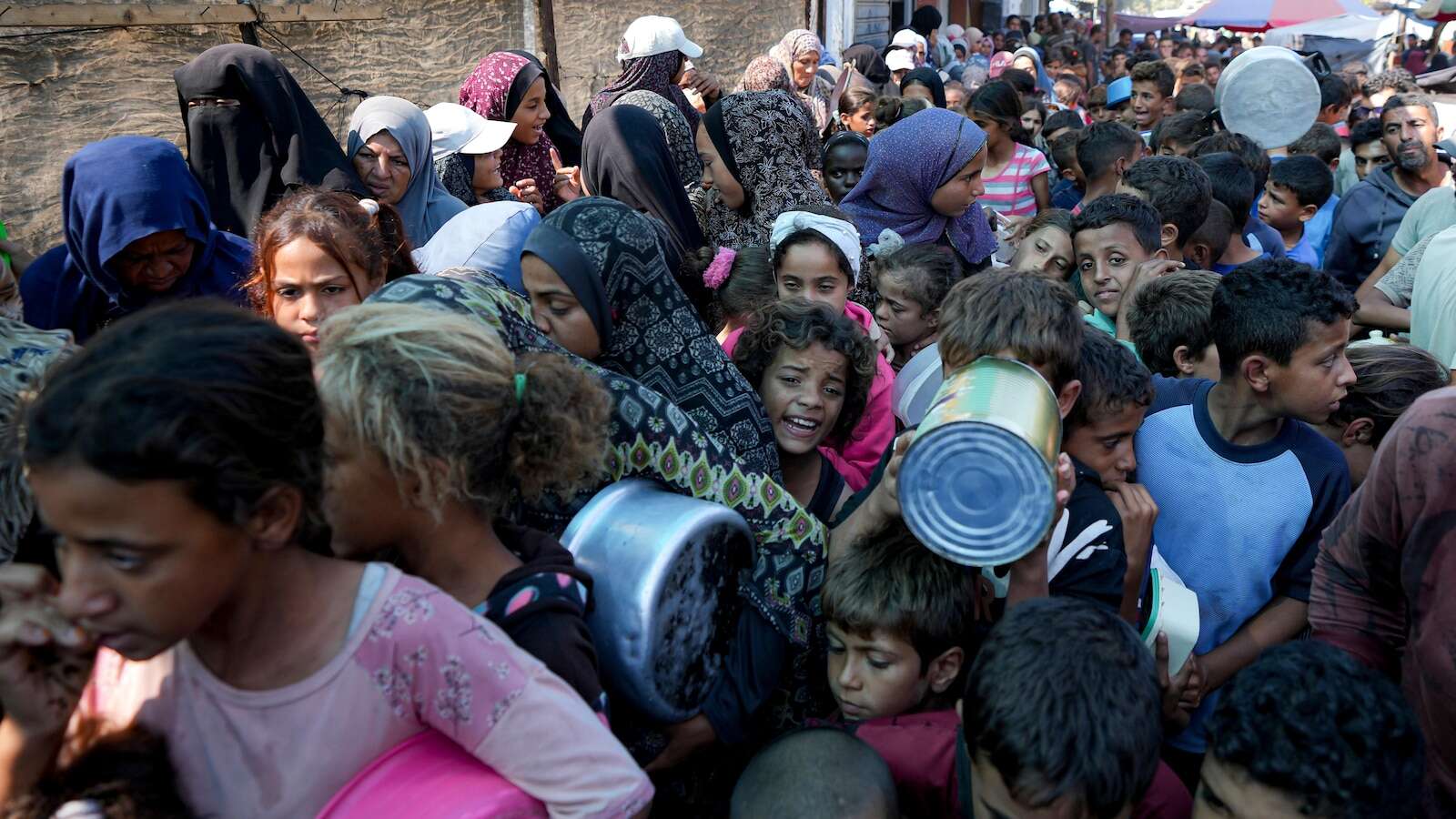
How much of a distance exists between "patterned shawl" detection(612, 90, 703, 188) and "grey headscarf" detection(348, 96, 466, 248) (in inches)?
52.1

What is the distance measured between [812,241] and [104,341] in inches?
110

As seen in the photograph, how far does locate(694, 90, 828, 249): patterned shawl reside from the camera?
15.1 ft

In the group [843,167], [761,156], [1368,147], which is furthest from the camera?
[1368,147]

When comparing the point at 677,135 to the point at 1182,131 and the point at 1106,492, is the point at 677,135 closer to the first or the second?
the point at 1182,131

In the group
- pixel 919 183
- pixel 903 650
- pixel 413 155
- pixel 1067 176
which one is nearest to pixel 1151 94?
pixel 1067 176

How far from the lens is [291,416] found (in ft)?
4.15

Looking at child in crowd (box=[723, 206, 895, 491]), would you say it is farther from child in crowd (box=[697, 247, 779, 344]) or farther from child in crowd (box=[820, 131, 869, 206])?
child in crowd (box=[820, 131, 869, 206])

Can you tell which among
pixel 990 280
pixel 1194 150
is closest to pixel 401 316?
pixel 990 280

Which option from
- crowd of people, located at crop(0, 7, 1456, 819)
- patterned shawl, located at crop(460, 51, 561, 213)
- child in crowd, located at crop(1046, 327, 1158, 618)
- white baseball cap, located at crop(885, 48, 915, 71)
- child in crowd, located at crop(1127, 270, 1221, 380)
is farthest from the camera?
white baseball cap, located at crop(885, 48, 915, 71)

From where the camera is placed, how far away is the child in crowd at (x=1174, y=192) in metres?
4.18

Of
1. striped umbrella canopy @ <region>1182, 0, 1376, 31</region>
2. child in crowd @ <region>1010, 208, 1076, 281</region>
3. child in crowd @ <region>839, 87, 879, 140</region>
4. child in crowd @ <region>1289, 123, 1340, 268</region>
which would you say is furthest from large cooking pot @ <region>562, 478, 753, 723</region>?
striped umbrella canopy @ <region>1182, 0, 1376, 31</region>

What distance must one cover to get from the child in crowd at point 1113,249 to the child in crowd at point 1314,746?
7.08 feet

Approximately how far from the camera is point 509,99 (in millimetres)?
5297

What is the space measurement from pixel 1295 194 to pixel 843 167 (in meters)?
2.47
